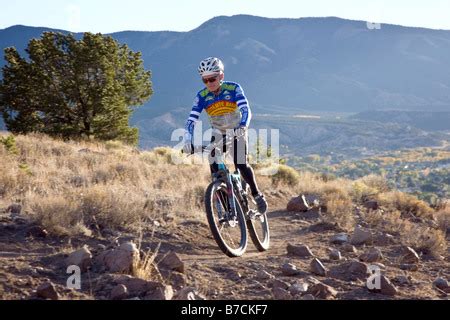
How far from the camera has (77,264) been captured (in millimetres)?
5078

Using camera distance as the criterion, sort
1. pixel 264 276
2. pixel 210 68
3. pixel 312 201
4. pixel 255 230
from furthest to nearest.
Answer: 1. pixel 312 201
2. pixel 255 230
3. pixel 210 68
4. pixel 264 276

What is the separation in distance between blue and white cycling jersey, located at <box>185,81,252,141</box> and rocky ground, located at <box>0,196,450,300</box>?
6.50 feet

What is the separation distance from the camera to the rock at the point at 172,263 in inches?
209

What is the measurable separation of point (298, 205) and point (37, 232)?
6189mm

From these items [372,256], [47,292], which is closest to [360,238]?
[372,256]

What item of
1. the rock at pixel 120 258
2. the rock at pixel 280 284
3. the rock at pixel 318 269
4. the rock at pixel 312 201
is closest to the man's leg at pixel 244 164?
the rock at pixel 318 269

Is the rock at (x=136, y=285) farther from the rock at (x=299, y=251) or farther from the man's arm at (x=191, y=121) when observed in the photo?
the rock at (x=299, y=251)

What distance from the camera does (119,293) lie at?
438 cm

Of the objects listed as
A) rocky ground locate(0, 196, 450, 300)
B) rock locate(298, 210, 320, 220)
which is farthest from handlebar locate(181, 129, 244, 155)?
rock locate(298, 210, 320, 220)

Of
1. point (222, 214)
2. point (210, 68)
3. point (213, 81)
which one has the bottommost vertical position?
point (222, 214)

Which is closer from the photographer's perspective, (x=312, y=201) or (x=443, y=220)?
(x=443, y=220)

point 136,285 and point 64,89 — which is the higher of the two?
point 64,89

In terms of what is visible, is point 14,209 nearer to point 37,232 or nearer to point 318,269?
point 37,232
